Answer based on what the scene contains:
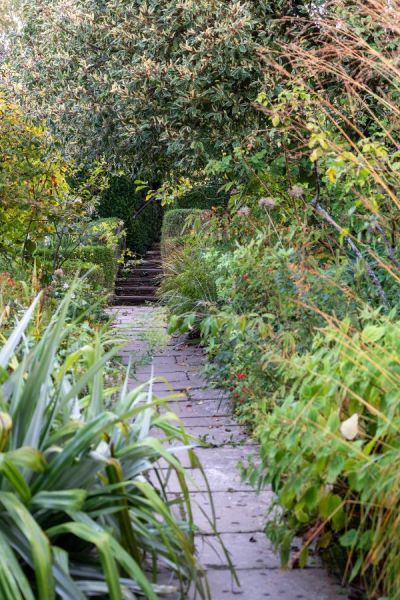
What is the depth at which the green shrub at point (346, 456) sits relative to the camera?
2498mm

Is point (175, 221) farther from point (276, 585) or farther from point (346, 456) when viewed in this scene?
→ point (346, 456)

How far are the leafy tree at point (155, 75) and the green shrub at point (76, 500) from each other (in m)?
4.91

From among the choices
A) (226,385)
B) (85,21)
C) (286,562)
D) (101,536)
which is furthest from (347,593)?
(85,21)

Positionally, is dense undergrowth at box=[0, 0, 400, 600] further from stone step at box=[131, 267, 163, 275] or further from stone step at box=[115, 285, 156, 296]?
stone step at box=[131, 267, 163, 275]

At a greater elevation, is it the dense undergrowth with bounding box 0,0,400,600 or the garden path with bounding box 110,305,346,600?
the dense undergrowth with bounding box 0,0,400,600

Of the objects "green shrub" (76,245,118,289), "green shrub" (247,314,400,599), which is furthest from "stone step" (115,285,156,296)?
"green shrub" (247,314,400,599)

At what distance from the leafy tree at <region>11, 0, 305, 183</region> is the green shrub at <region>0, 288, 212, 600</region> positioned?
4.91m

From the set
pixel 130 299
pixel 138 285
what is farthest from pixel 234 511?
pixel 138 285

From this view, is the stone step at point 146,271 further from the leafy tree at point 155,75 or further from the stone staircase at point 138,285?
the leafy tree at point 155,75

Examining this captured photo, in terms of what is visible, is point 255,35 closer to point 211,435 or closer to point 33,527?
point 211,435

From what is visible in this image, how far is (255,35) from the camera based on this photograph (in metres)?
7.85

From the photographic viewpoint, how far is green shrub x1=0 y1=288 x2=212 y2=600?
7.40 ft

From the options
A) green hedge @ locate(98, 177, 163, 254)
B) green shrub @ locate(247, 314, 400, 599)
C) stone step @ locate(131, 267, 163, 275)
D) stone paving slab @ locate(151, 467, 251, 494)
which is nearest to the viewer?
green shrub @ locate(247, 314, 400, 599)

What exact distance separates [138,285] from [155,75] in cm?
877
